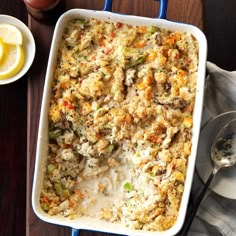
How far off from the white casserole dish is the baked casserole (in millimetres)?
22

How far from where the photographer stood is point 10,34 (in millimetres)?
1819

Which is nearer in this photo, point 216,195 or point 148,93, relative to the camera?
point 148,93

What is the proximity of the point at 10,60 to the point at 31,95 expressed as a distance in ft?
0.43

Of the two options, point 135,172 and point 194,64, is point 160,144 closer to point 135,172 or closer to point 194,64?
point 135,172

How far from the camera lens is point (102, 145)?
66.7 inches

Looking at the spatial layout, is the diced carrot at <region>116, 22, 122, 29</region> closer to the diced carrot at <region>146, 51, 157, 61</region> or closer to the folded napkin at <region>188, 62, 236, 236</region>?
the diced carrot at <region>146, 51, 157, 61</region>

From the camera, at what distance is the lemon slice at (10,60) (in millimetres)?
1804

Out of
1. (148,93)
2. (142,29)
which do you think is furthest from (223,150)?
(142,29)

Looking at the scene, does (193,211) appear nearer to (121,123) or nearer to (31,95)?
(121,123)

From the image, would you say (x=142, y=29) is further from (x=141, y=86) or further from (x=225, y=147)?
(x=225, y=147)

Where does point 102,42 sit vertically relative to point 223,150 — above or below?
above

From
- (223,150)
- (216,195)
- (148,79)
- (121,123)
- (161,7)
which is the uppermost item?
(161,7)

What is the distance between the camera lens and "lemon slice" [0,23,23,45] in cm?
181

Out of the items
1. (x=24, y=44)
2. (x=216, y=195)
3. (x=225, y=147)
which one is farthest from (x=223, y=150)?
(x=24, y=44)
